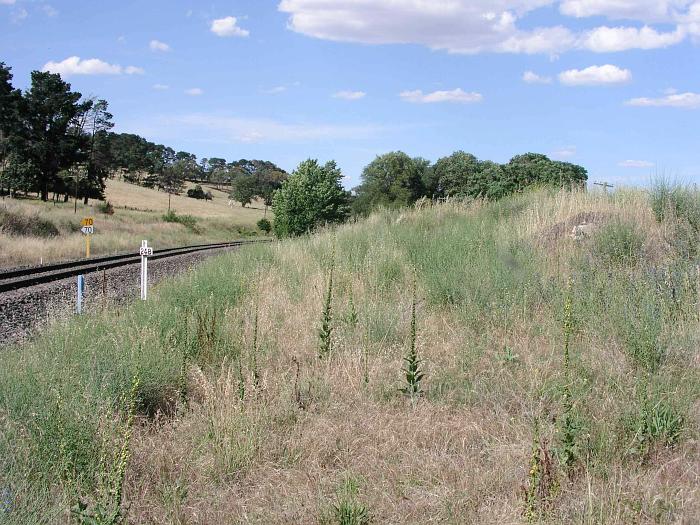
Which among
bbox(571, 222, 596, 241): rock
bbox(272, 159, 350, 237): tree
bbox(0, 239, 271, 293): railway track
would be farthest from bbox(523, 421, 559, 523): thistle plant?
bbox(272, 159, 350, 237): tree

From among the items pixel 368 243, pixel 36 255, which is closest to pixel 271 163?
pixel 36 255

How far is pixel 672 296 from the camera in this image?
248 inches

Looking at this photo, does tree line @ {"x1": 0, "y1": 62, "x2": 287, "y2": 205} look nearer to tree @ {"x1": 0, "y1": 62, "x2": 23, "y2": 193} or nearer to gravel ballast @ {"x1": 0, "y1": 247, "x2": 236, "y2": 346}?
tree @ {"x1": 0, "y1": 62, "x2": 23, "y2": 193}

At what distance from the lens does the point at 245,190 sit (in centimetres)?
12369

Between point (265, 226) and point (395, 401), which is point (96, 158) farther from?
point (395, 401)

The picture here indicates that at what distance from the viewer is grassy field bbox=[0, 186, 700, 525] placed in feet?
12.8

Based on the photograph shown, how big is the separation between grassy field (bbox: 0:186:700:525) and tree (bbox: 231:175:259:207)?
117 m

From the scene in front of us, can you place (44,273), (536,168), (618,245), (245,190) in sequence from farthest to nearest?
(245,190)
(536,168)
(44,273)
(618,245)

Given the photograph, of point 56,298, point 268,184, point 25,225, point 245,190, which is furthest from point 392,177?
point 56,298

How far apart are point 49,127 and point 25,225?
38.8 meters

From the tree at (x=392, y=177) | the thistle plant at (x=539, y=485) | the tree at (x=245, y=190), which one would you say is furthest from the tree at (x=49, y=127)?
the thistle plant at (x=539, y=485)

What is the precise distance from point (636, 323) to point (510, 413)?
1.56 metres

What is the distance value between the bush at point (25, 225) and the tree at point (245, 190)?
82.1m

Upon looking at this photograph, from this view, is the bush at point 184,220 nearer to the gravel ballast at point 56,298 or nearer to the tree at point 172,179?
the gravel ballast at point 56,298
